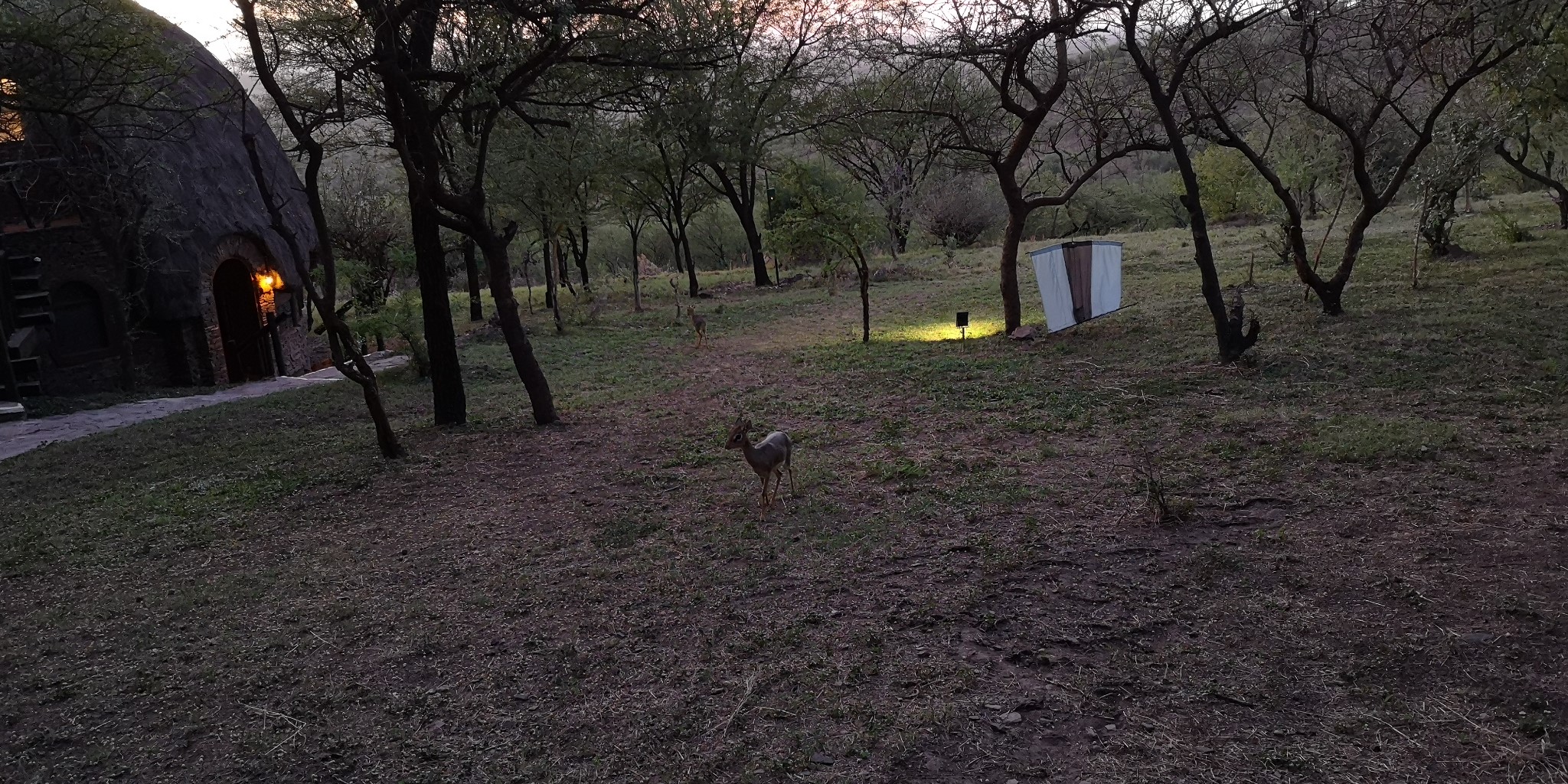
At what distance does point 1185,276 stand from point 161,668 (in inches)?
770

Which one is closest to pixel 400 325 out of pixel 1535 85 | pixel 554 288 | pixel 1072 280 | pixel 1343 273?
pixel 554 288

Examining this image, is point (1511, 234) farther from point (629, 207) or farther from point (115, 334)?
point (115, 334)

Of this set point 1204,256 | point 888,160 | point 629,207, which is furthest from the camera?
point 888,160

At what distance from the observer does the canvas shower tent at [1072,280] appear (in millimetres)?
14500

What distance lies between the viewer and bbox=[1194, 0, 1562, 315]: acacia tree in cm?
998

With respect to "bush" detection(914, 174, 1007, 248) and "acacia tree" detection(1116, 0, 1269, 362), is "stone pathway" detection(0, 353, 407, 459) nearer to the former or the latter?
"acacia tree" detection(1116, 0, 1269, 362)

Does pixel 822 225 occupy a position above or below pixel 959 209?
below

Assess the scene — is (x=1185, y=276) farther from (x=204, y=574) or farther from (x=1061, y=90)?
(x=204, y=574)

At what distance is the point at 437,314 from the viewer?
10.1m

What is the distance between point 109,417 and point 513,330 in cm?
818

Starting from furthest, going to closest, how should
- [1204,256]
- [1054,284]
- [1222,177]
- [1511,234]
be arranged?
[1222,177] < [1511,234] < [1054,284] < [1204,256]

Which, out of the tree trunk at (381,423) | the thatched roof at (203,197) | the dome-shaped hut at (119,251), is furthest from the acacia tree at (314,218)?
the thatched roof at (203,197)

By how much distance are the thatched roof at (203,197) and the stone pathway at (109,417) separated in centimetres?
241

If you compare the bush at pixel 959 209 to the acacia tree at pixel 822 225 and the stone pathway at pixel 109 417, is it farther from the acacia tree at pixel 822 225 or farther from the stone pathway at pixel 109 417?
the stone pathway at pixel 109 417
